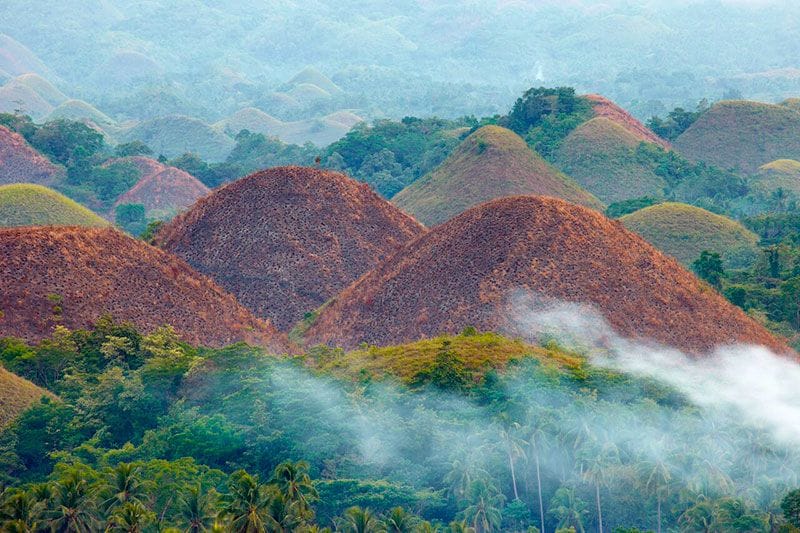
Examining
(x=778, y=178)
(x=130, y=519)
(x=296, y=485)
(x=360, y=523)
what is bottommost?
(x=778, y=178)

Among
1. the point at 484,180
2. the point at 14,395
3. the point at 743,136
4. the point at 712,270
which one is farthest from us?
the point at 743,136

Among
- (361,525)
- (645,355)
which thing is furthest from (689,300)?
(361,525)

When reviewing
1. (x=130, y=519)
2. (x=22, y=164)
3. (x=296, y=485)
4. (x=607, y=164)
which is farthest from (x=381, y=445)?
(x=22, y=164)

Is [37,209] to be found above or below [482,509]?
above

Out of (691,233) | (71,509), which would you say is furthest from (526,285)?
(691,233)

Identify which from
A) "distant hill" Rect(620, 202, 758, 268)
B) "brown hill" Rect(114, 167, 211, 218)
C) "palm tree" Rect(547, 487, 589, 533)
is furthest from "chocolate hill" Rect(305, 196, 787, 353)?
"brown hill" Rect(114, 167, 211, 218)

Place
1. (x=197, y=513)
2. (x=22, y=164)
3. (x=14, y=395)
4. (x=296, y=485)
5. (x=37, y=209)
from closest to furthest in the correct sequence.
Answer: (x=197, y=513), (x=296, y=485), (x=14, y=395), (x=37, y=209), (x=22, y=164)

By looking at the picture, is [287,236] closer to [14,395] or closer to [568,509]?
[14,395]

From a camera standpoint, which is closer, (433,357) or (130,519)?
(130,519)

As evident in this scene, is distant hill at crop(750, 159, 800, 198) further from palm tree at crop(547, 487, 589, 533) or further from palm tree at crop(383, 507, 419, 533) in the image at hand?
palm tree at crop(383, 507, 419, 533)
